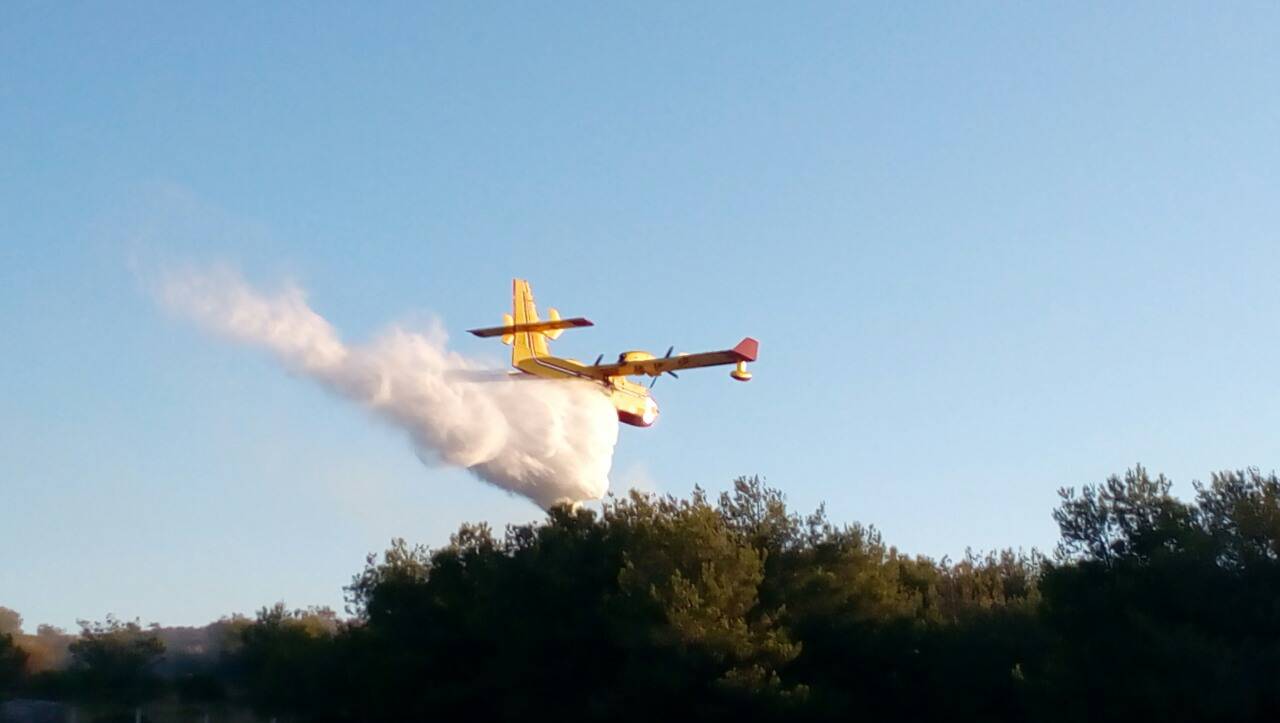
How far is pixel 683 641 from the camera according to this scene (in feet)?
119

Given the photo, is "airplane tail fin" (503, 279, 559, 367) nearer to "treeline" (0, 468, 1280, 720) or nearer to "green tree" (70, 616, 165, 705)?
"treeline" (0, 468, 1280, 720)

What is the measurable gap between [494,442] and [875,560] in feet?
46.7

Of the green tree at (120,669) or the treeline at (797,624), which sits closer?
the treeline at (797,624)

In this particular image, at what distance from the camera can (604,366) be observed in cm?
4756

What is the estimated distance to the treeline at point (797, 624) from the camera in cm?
2922

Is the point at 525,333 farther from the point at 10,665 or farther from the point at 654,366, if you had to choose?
the point at 10,665

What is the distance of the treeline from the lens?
29.2 m

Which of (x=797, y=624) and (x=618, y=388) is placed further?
(x=618, y=388)

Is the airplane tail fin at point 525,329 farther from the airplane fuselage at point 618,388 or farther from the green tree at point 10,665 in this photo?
the green tree at point 10,665

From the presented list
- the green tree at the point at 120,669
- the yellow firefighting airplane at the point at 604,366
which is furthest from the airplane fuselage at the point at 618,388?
the green tree at the point at 120,669

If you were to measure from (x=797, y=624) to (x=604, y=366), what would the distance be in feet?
44.0

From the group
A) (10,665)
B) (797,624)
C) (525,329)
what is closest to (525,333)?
(525,329)

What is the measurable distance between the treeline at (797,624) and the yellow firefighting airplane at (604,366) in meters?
4.88

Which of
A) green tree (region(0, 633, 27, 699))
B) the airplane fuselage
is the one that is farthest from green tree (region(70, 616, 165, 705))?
the airplane fuselage
